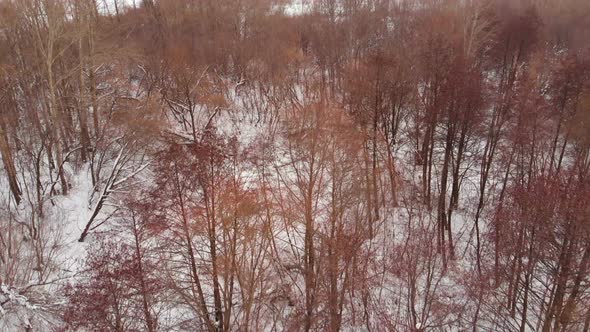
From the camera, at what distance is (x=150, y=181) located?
768 inches

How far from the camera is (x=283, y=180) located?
58.3 feet

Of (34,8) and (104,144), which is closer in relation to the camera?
(34,8)

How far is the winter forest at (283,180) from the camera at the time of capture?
1309cm

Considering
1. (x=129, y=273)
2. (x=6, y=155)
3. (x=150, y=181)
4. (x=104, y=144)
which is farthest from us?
(x=104, y=144)

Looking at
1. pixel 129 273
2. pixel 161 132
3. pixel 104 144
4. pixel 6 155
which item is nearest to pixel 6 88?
pixel 6 155

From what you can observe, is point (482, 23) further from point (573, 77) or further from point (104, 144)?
point (104, 144)

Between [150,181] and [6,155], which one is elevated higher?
[6,155]

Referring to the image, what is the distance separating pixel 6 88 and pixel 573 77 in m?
26.1

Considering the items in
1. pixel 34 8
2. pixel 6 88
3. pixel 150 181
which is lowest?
pixel 150 181

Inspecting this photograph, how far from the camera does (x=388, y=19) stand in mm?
37438

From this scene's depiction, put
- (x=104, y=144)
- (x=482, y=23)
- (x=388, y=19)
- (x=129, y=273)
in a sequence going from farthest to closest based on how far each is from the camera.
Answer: (x=388, y=19)
(x=482, y=23)
(x=104, y=144)
(x=129, y=273)

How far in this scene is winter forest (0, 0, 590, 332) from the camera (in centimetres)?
1309

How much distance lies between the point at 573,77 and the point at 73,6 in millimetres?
24149

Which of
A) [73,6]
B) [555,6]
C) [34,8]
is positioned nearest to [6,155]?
[34,8]
